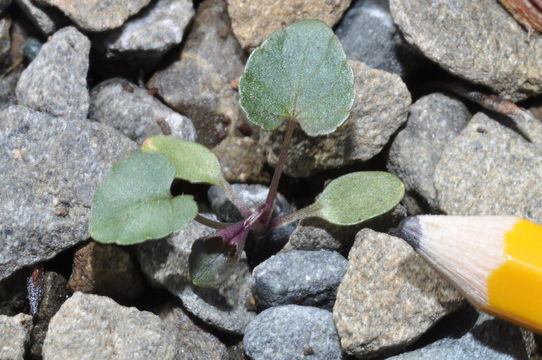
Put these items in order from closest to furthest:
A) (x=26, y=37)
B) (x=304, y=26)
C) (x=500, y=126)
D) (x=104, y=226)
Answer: (x=104, y=226) < (x=304, y=26) < (x=500, y=126) < (x=26, y=37)

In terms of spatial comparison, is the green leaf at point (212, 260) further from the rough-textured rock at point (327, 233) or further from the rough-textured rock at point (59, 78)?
the rough-textured rock at point (59, 78)

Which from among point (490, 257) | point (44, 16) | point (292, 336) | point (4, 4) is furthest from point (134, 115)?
point (490, 257)

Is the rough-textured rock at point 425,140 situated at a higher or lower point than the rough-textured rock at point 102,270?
higher

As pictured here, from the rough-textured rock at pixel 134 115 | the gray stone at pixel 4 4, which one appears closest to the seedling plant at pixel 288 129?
the rough-textured rock at pixel 134 115

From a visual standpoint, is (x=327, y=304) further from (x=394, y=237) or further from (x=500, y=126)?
(x=500, y=126)

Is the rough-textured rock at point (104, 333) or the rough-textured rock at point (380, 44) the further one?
the rough-textured rock at point (380, 44)

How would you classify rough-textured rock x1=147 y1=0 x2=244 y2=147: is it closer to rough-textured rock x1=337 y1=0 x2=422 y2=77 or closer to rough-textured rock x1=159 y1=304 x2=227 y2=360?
rough-textured rock x1=337 y1=0 x2=422 y2=77

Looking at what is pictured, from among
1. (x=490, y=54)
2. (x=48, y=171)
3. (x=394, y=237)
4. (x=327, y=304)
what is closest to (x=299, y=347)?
(x=327, y=304)
